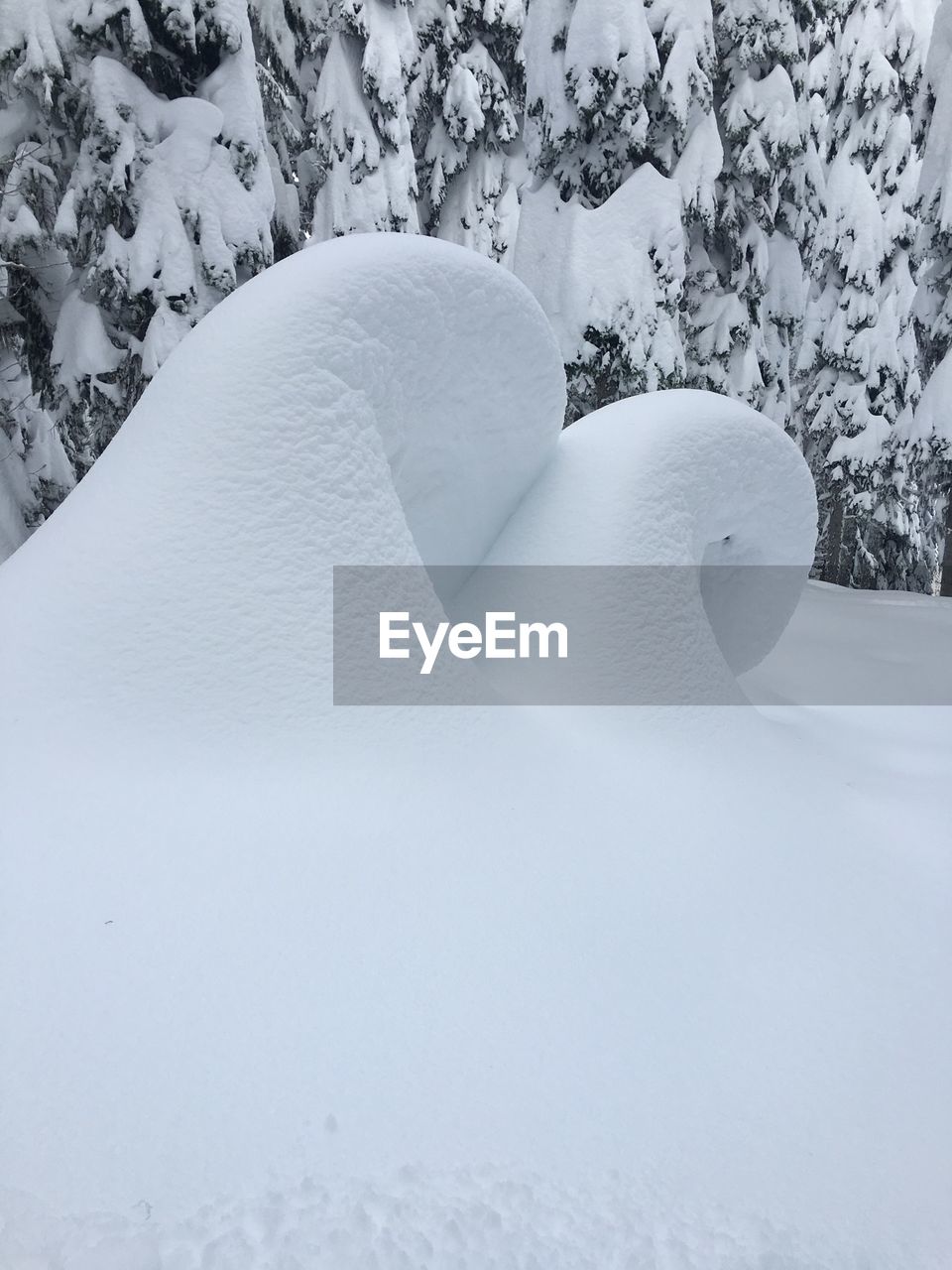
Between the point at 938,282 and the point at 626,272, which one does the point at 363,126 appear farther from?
the point at 938,282

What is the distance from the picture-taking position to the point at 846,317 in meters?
12.9

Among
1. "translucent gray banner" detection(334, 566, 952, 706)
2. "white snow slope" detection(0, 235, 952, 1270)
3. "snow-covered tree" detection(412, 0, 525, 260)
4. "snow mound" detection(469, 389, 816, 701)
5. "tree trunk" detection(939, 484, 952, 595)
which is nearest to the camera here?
"white snow slope" detection(0, 235, 952, 1270)

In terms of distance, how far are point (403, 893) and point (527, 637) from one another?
163 centimetres

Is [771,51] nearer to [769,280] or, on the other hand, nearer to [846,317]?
[769,280]

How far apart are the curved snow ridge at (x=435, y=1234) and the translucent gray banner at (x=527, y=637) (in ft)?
4.64

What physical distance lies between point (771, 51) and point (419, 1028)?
37.8ft

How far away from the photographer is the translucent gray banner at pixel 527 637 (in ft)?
8.83

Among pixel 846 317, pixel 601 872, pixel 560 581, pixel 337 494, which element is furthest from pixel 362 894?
pixel 846 317

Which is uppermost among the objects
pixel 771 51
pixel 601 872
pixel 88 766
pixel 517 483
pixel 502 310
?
pixel 771 51

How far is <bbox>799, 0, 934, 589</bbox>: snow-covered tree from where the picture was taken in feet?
40.7

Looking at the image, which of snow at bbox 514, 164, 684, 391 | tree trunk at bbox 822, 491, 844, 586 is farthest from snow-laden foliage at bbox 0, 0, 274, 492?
tree trunk at bbox 822, 491, 844, 586

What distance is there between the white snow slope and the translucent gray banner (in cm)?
8

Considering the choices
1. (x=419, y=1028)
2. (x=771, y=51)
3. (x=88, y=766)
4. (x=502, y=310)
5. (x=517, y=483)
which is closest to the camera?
(x=419, y=1028)

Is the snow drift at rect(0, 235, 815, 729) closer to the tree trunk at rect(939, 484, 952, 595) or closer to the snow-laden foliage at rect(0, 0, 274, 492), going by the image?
the snow-laden foliage at rect(0, 0, 274, 492)
